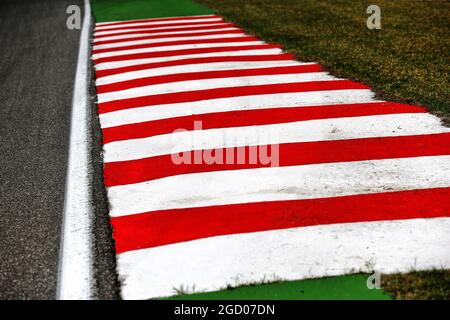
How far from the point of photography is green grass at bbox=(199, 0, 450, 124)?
273 inches

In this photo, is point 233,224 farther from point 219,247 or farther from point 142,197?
point 142,197

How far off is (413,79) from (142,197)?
4152mm

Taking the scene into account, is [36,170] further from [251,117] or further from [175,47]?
[175,47]

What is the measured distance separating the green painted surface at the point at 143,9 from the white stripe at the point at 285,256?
10.4 m

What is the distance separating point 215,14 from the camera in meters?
13.2

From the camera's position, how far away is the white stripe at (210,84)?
729 centimetres

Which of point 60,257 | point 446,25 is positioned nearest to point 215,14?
point 446,25

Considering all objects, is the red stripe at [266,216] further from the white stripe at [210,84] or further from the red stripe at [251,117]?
the white stripe at [210,84]

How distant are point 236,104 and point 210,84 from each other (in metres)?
0.94

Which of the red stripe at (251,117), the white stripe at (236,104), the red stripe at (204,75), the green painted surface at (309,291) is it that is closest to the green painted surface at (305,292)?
the green painted surface at (309,291)

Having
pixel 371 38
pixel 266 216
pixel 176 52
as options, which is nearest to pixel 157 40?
pixel 176 52

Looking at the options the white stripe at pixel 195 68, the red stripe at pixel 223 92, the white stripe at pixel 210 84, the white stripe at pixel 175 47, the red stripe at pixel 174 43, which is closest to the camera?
the red stripe at pixel 223 92

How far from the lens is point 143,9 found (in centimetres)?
1430

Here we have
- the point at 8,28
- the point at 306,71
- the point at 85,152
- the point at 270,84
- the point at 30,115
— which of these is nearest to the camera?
the point at 85,152
